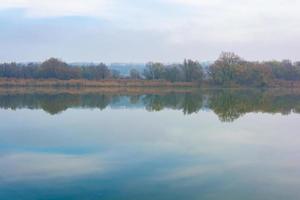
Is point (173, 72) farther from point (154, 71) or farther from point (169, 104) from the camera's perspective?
point (169, 104)

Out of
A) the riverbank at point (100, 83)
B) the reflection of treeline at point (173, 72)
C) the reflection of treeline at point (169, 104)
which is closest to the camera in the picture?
the reflection of treeline at point (169, 104)

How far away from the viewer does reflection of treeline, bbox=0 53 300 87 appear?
46.4 meters

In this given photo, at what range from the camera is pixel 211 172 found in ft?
23.4

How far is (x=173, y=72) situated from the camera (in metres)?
46.7

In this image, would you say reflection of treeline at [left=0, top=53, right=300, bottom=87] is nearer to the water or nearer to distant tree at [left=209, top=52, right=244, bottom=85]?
distant tree at [left=209, top=52, right=244, bottom=85]

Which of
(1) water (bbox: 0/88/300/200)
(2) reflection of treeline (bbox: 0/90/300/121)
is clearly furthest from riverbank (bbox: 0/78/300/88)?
(1) water (bbox: 0/88/300/200)

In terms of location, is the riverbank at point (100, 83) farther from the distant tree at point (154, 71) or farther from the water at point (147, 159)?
the water at point (147, 159)

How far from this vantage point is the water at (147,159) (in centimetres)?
596

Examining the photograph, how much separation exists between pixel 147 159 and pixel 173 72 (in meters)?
39.0

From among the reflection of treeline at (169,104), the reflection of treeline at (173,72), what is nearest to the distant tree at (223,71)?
the reflection of treeline at (173,72)

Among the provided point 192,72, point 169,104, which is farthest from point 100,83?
point 169,104

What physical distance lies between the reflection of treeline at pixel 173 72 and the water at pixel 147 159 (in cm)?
3233

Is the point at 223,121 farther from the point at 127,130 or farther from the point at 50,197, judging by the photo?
the point at 50,197

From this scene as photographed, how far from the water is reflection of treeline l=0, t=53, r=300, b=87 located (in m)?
32.3
